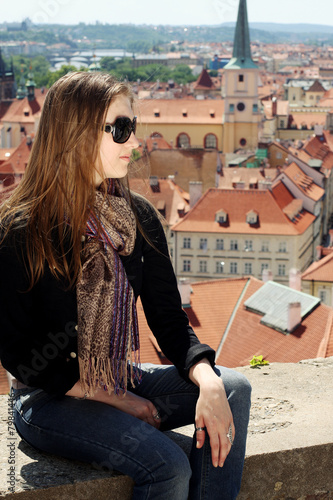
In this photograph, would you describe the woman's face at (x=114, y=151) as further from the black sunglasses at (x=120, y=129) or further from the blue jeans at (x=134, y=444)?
the blue jeans at (x=134, y=444)

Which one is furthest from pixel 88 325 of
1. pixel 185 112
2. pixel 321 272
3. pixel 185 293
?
pixel 185 112

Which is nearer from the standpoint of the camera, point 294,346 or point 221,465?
point 221,465

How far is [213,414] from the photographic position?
2.80 metres

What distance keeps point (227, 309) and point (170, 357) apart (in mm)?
14236

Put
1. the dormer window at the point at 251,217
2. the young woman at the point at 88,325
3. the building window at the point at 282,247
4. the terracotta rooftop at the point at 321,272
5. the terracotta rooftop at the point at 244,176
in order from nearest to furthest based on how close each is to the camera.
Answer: the young woman at the point at 88,325, the terracotta rooftop at the point at 321,272, the building window at the point at 282,247, the dormer window at the point at 251,217, the terracotta rooftop at the point at 244,176

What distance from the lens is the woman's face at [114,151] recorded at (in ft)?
9.79

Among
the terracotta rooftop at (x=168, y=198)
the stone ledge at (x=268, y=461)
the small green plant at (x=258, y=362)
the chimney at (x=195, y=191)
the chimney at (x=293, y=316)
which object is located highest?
the stone ledge at (x=268, y=461)

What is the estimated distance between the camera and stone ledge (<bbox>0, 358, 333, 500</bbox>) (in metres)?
2.66

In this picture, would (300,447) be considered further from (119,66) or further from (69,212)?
(119,66)

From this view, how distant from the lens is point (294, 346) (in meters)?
15.2

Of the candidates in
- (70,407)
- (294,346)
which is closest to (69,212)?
(70,407)

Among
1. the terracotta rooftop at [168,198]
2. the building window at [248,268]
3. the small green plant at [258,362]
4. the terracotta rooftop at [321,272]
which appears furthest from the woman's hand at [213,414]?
the terracotta rooftop at [168,198]

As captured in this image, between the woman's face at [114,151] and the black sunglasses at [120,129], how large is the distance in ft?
0.03

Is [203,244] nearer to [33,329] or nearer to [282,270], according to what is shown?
[282,270]
